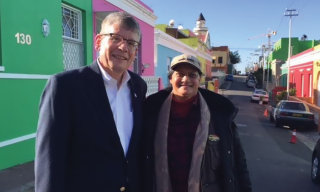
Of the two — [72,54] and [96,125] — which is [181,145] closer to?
[96,125]

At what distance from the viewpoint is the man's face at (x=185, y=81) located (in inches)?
94.6

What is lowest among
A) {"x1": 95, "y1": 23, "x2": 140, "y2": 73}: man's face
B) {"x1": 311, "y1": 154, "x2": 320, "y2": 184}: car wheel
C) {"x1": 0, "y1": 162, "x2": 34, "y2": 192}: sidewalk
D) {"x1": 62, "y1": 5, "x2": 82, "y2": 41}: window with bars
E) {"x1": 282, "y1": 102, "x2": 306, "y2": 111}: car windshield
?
{"x1": 311, "y1": 154, "x2": 320, "y2": 184}: car wheel

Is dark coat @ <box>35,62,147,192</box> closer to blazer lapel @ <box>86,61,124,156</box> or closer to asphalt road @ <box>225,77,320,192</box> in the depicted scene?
blazer lapel @ <box>86,61,124,156</box>

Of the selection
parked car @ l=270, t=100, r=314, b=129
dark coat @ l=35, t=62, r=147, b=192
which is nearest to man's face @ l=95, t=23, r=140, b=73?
dark coat @ l=35, t=62, r=147, b=192

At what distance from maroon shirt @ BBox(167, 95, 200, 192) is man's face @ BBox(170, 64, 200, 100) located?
0.51 feet

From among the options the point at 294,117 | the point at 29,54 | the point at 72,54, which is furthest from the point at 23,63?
the point at 294,117

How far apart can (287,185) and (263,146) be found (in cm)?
416

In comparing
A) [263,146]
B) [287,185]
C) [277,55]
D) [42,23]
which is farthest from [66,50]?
[277,55]

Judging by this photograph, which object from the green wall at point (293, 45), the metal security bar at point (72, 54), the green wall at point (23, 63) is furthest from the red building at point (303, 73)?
the green wall at point (23, 63)

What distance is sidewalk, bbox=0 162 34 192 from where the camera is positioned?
4.39 m

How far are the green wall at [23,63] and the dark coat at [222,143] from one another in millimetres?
3845

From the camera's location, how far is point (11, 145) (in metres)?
5.32

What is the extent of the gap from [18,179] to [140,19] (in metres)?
8.15

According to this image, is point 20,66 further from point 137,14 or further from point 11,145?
point 137,14
